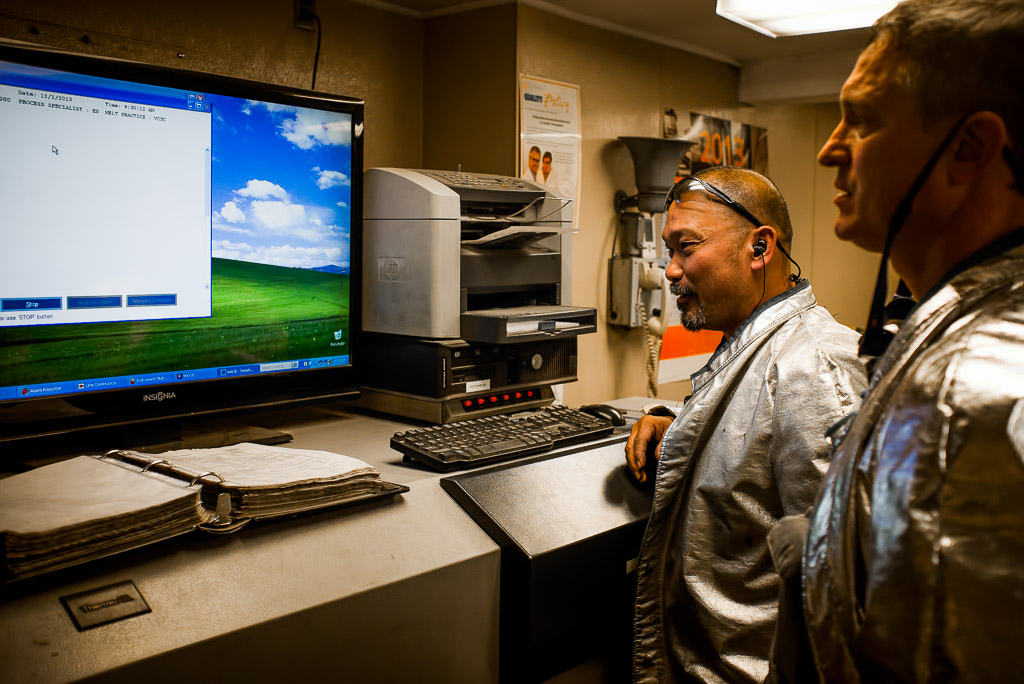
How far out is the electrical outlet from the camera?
211 cm

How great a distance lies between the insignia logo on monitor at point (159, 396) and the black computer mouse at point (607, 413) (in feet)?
2.80

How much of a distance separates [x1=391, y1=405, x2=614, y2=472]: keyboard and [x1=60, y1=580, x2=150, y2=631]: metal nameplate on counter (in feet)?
1.89

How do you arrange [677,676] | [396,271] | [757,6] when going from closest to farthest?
[677,676] → [396,271] → [757,6]

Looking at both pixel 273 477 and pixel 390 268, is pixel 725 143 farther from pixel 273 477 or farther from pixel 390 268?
pixel 273 477

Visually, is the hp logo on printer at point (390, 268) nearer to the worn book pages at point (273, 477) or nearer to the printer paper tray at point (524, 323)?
the printer paper tray at point (524, 323)

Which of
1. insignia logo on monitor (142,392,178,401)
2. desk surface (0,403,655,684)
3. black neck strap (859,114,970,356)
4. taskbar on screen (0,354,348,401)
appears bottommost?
→ desk surface (0,403,655,684)

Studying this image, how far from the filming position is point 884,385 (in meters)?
0.65

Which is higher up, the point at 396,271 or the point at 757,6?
the point at 757,6

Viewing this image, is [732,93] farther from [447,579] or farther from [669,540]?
[447,579]

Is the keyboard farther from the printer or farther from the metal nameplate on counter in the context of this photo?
the metal nameplate on counter

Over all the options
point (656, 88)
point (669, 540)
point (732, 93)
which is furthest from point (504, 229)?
point (732, 93)

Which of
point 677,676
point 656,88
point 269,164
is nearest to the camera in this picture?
point 677,676

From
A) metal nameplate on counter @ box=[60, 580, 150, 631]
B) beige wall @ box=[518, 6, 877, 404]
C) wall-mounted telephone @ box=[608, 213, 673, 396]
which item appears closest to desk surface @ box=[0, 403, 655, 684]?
metal nameplate on counter @ box=[60, 580, 150, 631]

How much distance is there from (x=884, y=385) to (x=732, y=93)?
3009mm
